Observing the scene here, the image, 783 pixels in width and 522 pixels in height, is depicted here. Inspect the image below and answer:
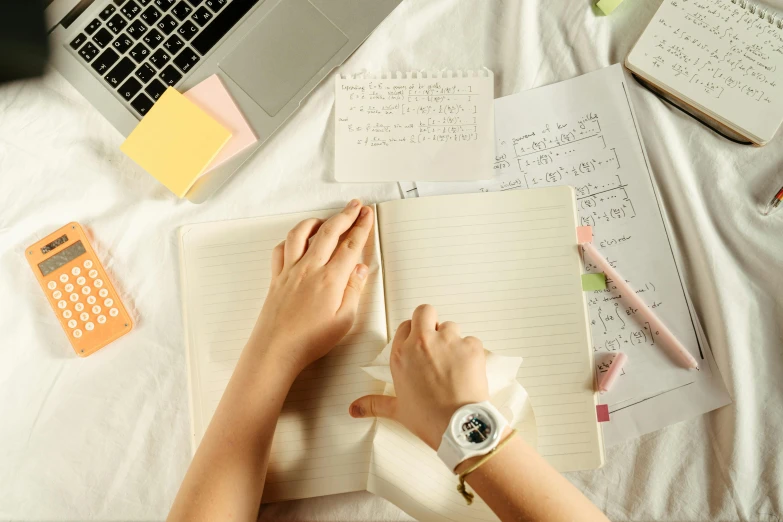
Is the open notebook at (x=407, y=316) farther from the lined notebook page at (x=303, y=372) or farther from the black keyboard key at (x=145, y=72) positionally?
the black keyboard key at (x=145, y=72)

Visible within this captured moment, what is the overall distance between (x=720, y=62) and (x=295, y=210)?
489 millimetres

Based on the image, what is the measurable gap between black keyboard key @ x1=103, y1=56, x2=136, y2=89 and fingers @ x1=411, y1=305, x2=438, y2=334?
409mm

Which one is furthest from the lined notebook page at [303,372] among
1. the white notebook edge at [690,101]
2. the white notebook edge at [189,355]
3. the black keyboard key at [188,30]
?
the white notebook edge at [690,101]

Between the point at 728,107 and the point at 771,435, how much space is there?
341 mm

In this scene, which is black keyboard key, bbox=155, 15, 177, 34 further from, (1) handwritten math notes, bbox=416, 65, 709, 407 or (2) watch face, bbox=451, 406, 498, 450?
(2) watch face, bbox=451, 406, 498, 450

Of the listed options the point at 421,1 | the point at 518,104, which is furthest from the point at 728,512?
the point at 421,1

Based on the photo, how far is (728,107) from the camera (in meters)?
0.60

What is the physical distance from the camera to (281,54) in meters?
0.62

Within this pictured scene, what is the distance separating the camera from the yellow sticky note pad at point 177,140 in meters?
0.60

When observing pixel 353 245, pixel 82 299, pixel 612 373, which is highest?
pixel 82 299

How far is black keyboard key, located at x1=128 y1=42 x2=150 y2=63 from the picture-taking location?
0.61 metres

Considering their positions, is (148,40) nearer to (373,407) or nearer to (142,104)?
(142,104)

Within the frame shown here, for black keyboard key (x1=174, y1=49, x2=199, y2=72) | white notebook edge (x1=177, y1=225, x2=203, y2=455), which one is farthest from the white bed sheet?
black keyboard key (x1=174, y1=49, x2=199, y2=72)

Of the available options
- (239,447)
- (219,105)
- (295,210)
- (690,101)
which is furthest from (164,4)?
(690,101)
